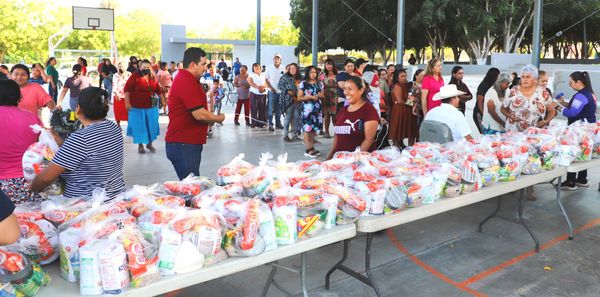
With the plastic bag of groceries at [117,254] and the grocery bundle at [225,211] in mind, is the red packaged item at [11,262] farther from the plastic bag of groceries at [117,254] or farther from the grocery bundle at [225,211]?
the plastic bag of groceries at [117,254]

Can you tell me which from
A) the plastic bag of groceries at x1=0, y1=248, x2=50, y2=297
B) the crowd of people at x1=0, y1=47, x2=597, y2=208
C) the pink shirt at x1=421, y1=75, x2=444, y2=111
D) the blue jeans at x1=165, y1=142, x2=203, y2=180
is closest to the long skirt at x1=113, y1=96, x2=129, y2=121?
the crowd of people at x1=0, y1=47, x2=597, y2=208

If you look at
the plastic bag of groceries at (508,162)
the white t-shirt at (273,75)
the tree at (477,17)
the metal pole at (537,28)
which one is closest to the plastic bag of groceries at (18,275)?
the plastic bag of groceries at (508,162)

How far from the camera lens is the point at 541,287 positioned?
3.80m

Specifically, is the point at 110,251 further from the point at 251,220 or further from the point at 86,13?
the point at 86,13

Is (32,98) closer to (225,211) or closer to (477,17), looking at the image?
(225,211)

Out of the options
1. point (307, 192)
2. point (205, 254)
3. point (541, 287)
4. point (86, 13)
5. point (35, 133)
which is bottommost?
point (541, 287)

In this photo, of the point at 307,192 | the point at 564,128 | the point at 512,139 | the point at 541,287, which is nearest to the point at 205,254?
the point at 307,192

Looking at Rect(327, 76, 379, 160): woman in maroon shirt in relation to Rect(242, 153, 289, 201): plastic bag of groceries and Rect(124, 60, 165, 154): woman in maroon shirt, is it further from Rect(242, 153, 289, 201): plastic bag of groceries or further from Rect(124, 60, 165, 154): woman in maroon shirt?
Rect(124, 60, 165, 154): woman in maroon shirt

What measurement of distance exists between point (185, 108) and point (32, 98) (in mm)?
2106

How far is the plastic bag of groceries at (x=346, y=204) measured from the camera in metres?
2.80

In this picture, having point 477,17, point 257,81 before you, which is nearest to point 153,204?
point 257,81

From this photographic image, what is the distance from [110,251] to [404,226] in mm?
3652

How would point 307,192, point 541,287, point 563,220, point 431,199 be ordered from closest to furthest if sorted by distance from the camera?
point 307,192 < point 431,199 < point 541,287 < point 563,220

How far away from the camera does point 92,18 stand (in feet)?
77.5
